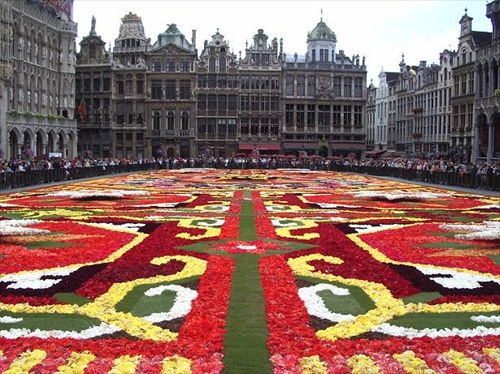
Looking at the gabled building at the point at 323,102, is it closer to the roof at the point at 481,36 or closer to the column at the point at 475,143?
the roof at the point at 481,36

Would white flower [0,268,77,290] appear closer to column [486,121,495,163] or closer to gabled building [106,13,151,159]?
column [486,121,495,163]

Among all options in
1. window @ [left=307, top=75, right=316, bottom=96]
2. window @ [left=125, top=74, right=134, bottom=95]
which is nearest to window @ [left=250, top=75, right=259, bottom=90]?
window @ [left=307, top=75, right=316, bottom=96]

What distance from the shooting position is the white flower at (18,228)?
46.6ft

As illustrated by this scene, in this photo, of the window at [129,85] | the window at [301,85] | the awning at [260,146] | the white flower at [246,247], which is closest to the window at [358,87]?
the window at [301,85]

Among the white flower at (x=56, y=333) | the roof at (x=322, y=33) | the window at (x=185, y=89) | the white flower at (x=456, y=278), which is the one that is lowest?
the white flower at (x=56, y=333)

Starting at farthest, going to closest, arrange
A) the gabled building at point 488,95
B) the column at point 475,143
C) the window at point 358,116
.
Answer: the window at point 358,116 → the column at point 475,143 → the gabled building at point 488,95

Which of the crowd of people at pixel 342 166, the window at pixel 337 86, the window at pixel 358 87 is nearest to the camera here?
the crowd of people at pixel 342 166

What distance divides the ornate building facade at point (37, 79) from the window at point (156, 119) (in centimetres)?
1341

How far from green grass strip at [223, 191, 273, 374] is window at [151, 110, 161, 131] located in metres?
70.2

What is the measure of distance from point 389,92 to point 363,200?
69917mm

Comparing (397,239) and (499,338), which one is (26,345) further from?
(397,239)

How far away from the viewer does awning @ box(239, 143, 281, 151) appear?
258 ft

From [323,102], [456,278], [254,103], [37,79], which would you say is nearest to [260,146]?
[254,103]

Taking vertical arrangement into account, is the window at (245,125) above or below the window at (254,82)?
below
